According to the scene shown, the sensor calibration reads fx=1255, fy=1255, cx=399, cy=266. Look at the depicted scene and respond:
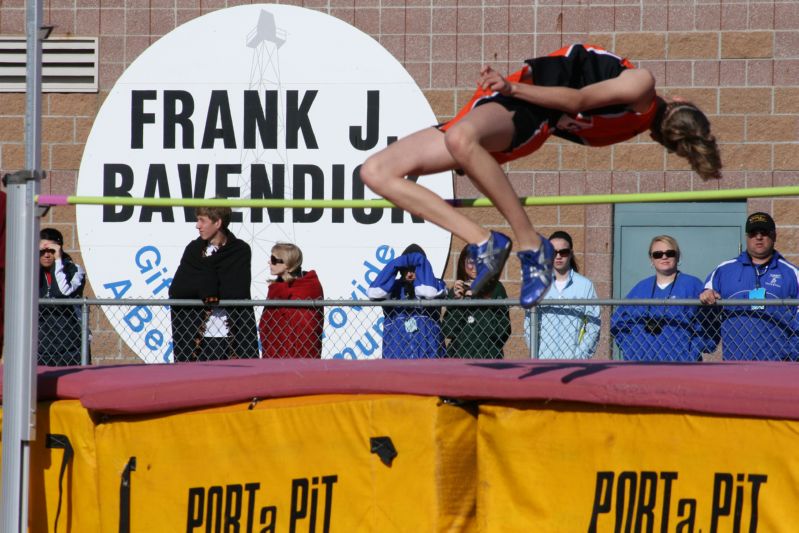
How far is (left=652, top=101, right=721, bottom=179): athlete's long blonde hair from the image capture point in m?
4.54

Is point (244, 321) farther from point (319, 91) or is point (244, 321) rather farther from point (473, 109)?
point (473, 109)

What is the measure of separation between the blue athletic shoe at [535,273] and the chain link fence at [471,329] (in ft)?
6.50

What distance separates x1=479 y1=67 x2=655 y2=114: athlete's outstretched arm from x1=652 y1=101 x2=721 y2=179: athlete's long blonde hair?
6.5 inches

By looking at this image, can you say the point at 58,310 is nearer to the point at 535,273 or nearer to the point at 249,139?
the point at 249,139

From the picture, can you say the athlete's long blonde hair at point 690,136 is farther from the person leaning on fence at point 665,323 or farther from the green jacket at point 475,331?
the green jacket at point 475,331

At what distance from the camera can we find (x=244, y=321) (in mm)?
7387

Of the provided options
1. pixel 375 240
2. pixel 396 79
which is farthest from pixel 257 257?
pixel 396 79

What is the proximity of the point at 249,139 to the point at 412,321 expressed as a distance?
118 inches

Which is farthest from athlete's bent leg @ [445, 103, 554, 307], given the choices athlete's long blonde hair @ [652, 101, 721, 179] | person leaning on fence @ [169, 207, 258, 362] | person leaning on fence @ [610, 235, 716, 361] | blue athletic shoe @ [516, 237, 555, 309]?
person leaning on fence @ [169, 207, 258, 362]

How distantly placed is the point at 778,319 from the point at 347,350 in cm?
316

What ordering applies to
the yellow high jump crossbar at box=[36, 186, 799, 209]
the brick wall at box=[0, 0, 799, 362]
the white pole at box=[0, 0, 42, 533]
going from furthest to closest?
the brick wall at box=[0, 0, 799, 362] → the white pole at box=[0, 0, 42, 533] → the yellow high jump crossbar at box=[36, 186, 799, 209]

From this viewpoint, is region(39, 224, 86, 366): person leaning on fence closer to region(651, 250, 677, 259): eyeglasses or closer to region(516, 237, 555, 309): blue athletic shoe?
region(651, 250, 677, 259): eyeglasses

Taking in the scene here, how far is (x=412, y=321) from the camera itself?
6.96 metres

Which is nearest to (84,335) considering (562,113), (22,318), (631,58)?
(22,318)
